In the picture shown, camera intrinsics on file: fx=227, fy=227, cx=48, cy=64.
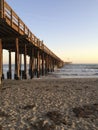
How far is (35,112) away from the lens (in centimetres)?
809

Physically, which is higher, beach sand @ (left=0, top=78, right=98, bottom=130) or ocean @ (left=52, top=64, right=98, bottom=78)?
ocean @ (left=52, top=64, right=98, bottom=78)

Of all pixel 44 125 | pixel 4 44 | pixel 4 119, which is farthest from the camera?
pixel 4 44

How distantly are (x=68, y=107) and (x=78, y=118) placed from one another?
145 cm

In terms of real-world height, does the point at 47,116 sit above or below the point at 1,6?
below

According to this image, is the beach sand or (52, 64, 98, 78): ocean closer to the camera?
the beach sand

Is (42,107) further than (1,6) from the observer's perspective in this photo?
No

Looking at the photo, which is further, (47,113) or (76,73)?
(76,73)

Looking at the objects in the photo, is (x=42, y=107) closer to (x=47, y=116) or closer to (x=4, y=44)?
(x=47, y=116)

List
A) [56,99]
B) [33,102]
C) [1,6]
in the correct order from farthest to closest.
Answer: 1. [1,6]
2. [56,99]
3. [33,102]

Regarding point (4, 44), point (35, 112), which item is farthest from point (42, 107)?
point (4, 44)

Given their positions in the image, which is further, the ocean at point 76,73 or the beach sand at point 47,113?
the ocean at point 76,73

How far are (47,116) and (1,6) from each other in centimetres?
722

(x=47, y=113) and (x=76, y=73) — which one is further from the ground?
(x=76, y=73)

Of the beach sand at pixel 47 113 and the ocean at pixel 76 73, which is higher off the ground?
the ocean at pixel 76 73
